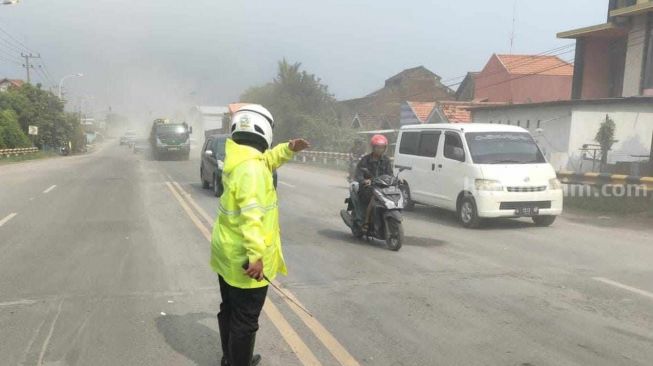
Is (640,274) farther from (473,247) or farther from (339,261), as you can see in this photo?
(339,261)

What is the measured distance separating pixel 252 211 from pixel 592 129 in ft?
69.9

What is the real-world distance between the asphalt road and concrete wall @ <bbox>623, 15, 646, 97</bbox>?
52.3 feet

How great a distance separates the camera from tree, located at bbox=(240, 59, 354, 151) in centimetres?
4781

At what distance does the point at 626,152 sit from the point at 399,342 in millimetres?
20289

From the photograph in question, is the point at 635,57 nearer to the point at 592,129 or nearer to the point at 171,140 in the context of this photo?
the point at 592,129

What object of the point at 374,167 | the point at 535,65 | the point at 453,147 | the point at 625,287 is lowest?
the point at 625,287

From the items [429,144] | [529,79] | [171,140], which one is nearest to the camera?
[429,144]

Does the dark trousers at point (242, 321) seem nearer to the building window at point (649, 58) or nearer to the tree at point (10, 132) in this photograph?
the building window at point (649, 58)

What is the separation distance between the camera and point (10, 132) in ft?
143

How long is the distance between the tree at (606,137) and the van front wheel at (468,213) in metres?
12.3

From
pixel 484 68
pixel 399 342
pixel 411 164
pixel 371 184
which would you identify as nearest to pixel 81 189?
pixel 411 164

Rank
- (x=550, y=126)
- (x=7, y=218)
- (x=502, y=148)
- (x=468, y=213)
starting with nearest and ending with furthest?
(x=468, y=213) → (x=502, y=148) → (x=7, y=218) → (x=550, y=126)

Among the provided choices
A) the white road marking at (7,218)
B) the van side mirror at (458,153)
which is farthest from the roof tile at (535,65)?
the white road marking at (7,218)

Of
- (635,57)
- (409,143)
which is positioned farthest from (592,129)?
(409,143)
